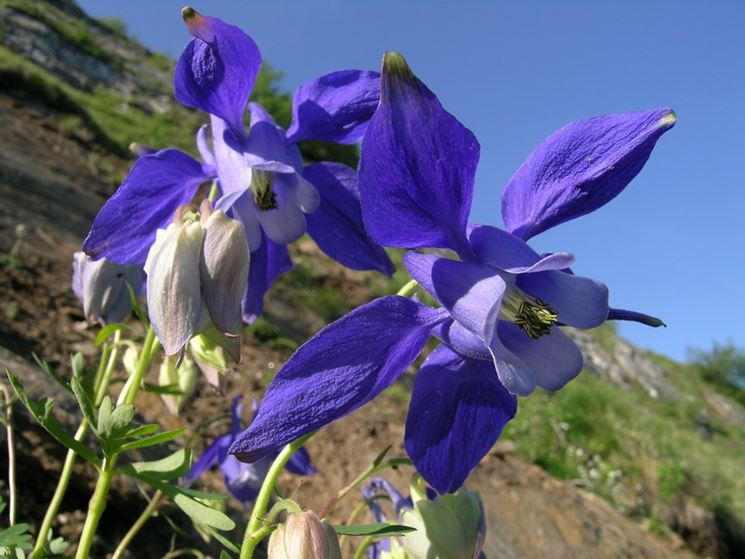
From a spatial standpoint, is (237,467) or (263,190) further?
(237,467)

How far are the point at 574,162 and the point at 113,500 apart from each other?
162 cm

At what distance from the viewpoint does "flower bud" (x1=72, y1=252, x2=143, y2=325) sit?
1383 millimetres

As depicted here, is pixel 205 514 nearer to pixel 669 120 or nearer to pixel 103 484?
pixel 103 484

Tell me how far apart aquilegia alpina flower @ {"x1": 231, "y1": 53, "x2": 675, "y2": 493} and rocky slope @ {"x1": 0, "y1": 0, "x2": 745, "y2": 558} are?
0.42m

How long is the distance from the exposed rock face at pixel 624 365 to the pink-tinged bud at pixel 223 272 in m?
16.4

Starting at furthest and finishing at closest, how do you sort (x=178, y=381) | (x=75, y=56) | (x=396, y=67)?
(x=75, y=56), (x=178, y=381), (x=396, y=67)

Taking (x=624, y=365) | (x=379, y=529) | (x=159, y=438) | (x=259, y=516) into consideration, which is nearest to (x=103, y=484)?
(x=159, y=438)

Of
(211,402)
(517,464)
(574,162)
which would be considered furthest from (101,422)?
(517,464)

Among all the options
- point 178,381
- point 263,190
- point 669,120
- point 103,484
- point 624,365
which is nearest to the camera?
point 669,120

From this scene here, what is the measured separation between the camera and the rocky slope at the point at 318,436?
2922 millimetres

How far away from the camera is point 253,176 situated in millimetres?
1167

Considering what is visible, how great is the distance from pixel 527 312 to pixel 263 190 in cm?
53

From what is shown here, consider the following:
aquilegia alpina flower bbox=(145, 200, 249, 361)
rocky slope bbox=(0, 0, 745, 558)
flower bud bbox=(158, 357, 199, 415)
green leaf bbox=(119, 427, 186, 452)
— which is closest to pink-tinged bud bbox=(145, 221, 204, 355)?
aquilegia alpina flower bbox=(145, 200, 249, 361)

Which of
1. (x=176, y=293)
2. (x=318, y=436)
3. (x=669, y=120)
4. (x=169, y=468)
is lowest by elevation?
(x=318, y=436)
